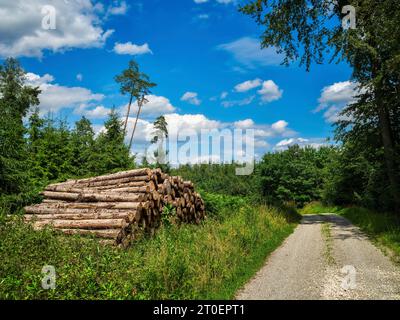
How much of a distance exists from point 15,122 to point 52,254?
571cm

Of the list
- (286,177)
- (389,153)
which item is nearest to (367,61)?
(389,153)

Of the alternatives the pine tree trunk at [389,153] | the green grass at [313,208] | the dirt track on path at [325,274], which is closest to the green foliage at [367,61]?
the pine tree trunk at [389,153]

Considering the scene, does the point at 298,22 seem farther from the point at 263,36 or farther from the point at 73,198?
the point at 73,198

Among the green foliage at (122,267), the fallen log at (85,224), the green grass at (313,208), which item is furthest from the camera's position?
the green grass at (313,208)

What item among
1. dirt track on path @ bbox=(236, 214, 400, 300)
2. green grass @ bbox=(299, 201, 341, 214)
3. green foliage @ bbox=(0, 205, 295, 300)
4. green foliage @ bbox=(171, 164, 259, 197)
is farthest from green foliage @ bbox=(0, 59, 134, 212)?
green foliage @ bbox=(171, 164, 259, 197)

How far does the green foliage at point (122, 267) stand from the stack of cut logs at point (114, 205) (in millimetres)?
665

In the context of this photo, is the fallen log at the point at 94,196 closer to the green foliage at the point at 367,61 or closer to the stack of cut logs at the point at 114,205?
the stack of cut logs at the point at 114,205

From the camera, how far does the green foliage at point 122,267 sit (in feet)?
20.6

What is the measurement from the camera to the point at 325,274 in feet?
28.1

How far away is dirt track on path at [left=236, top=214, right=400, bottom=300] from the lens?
7102mm
